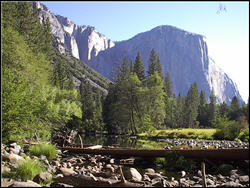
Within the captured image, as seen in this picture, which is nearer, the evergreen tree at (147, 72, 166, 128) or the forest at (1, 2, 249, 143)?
the forest at (1, 2, 249, 143)

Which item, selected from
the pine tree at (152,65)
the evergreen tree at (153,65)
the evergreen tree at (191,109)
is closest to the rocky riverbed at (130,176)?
the pine tree at (152,65)

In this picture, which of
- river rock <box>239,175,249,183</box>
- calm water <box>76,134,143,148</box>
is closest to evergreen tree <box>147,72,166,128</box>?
calm water <box>76,134,143,148</box>

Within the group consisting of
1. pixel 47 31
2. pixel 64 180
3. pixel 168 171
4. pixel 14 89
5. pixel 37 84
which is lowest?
pixel 168 171

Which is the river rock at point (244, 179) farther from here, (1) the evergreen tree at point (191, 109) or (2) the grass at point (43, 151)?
(1) the evergreen tree at point (191, 109)

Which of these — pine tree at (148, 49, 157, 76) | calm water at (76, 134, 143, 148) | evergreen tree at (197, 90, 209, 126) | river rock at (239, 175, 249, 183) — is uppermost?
pine tree at (148, 49, 157, 76)

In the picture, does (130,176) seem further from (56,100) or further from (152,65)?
(152,65)

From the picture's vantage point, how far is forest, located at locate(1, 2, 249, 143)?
33.9 feet

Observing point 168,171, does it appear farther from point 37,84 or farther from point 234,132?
point 234,132

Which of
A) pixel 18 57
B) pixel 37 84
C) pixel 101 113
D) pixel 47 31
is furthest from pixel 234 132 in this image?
pixel 47 31

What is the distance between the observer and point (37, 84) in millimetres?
22125

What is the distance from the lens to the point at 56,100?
24562 mm

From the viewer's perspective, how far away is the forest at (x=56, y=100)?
33.9 ft

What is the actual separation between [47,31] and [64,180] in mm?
46120

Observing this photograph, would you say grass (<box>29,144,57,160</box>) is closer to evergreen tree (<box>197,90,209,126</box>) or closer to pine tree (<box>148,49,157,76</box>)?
pine tree (<box>148,49,157,76</box>)
